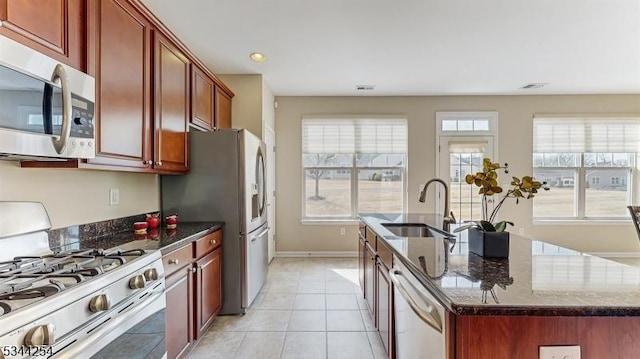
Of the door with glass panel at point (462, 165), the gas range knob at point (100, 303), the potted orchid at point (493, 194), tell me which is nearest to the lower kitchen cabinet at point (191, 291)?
the gas range knob at point (100, 303)

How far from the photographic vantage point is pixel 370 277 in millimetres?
2633

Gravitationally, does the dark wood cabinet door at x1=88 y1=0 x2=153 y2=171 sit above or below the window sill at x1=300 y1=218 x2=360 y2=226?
above

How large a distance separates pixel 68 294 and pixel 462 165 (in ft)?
16.8

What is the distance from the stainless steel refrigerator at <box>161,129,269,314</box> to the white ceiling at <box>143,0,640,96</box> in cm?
100

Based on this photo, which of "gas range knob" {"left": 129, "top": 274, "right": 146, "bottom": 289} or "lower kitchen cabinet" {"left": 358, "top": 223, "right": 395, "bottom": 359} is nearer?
"gas range knob" {"left": 129, "top": 274, "right": 146, "bottom": 289}

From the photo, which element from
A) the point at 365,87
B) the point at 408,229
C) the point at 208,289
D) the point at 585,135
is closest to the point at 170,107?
the point at 208,289

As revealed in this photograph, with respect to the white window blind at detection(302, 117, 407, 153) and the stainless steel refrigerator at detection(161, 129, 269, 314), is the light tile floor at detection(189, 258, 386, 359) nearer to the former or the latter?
the stainless steel refrigerator at detection(161, 129, 269, 314)

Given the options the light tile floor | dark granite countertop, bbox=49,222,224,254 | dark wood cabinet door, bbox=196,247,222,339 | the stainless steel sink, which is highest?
dark granite countertop, bbox=49,222,224,254

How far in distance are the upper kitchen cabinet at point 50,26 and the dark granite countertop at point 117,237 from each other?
966 mm

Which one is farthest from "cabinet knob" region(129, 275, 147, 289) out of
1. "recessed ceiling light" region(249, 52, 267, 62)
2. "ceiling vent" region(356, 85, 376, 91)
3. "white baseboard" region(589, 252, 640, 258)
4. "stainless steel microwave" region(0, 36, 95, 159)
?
"white baseboard" region(589, 252, 640, 258)

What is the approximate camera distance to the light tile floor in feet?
7.48

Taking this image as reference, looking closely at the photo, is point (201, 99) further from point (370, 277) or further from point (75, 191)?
point (370, 277)

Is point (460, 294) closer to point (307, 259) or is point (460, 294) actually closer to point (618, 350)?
point (618, 350)

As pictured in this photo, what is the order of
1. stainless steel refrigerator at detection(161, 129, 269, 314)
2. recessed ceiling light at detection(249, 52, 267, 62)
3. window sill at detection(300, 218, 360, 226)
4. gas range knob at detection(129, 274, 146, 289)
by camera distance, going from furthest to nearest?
window sill at detection(300, 218, 360, 226) → recessed ceiling light at detection(249, 52, 267, 62) → stainless steel refrigerator at detection(161, 129, 269, 314) → gas range knob at detection(129, 274, 146, 289)
